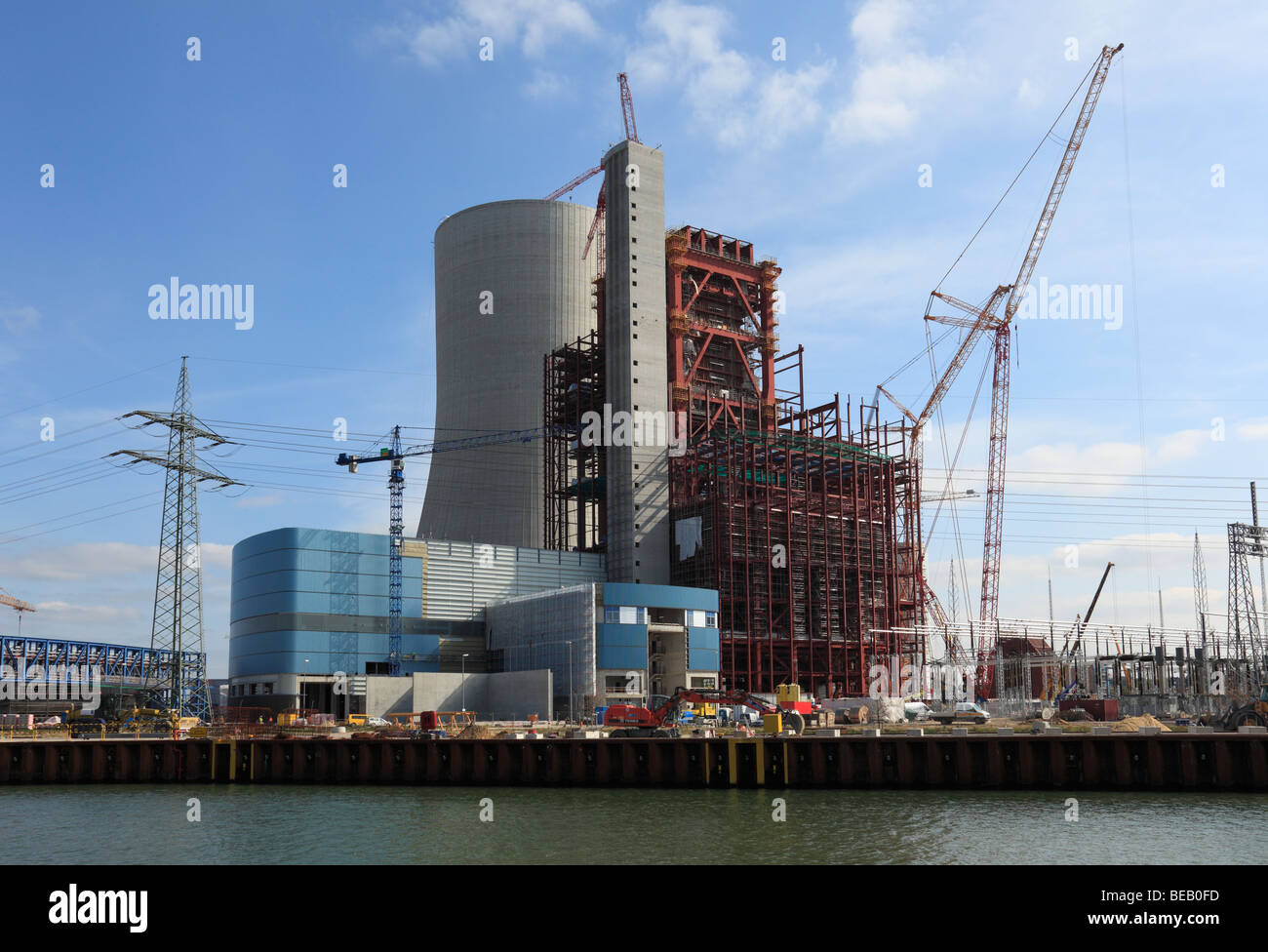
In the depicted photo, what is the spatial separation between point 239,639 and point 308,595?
12451 millimetres

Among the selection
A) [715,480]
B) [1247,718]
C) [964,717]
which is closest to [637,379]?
[715,480]

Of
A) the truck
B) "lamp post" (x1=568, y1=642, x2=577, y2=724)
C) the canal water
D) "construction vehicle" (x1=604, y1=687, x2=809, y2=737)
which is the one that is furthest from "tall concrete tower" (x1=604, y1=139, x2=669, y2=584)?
the canal water

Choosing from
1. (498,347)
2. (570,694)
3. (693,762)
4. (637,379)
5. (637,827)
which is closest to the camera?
(637,827)

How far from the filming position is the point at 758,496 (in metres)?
121

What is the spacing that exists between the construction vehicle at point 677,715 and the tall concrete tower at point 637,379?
43.2 metres

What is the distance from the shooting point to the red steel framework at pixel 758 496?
120 m

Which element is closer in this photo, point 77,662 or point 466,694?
point 466,694

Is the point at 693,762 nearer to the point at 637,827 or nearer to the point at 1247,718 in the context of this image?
the point at 637,827

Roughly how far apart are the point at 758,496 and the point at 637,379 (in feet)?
60.7

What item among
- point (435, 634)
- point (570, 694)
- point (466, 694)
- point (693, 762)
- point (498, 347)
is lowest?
point (693, 762)

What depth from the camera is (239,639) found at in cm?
11319
